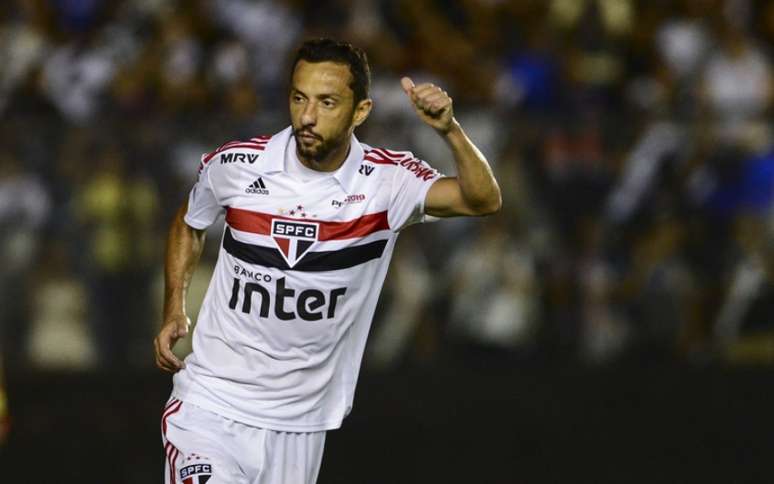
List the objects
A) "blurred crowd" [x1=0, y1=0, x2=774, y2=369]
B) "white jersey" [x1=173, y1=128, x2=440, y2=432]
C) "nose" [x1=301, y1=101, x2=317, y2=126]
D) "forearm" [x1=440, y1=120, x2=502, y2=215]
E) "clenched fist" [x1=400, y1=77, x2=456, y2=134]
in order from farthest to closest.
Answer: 1. "blurred crowd" [x1=0, y1=0, x2=774, y2=369]
2. "white jersey" [x1=173, y1=128, x2=440, y2=432]
3. "nose" [x1=301, y1=101, x2=317, y2=126]
4. "forearm" [x1=440, y1=120, x2=502, y2=215]
5. "clenched fist" [x1=400, y1=77, x2=456, y2=134]

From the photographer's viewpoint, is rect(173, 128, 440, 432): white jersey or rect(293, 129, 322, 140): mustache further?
rect(173, 128, 440, 432): white jersey

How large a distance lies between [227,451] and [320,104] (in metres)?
1.37

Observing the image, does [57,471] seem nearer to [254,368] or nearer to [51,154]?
[51,154]

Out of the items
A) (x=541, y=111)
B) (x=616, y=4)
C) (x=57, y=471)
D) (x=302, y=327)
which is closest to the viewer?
(x=302, y=327)

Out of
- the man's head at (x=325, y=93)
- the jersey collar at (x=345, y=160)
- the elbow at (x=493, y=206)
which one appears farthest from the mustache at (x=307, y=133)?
the elbow at (x=493, y=206)

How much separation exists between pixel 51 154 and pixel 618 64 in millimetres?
4277

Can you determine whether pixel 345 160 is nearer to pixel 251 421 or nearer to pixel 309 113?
pixel 309 113

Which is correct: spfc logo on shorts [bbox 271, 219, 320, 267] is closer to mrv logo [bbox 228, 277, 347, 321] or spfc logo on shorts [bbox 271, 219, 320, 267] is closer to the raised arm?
mrv logo [bbox 228, 277, 347, 321]

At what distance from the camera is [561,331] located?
9.65 meters

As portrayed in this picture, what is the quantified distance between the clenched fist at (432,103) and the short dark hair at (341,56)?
1.28ft

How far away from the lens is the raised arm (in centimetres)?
506

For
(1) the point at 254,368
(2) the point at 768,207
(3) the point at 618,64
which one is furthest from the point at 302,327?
(3) the point at 618,64

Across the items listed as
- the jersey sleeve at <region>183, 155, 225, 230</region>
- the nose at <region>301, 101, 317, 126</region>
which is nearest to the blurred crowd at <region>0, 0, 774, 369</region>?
the jersey sleeve at <region>183, 155, 225, 230</region>

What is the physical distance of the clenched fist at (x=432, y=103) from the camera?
504 cm
